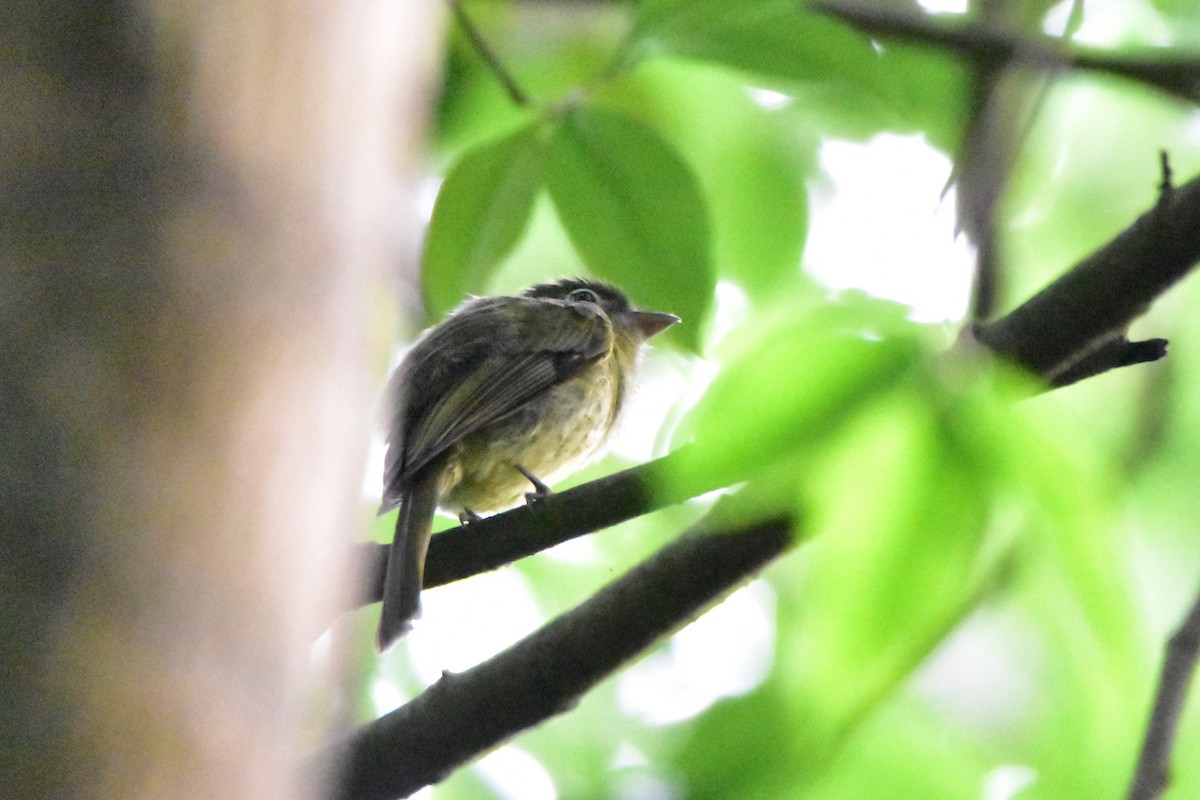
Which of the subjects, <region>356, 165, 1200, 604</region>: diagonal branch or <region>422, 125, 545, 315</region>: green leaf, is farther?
<region>422, 125, 545, 315</region>: green leaf

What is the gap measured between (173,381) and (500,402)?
10.9 feet

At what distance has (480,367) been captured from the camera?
4.11 m

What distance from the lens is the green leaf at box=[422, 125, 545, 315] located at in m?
2.31

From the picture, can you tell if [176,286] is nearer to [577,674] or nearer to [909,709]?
[909,709]

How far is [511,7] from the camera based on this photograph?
9.30ft

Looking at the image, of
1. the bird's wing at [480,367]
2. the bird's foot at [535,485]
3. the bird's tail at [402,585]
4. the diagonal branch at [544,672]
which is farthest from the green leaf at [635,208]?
the bird's foot at [535,485]

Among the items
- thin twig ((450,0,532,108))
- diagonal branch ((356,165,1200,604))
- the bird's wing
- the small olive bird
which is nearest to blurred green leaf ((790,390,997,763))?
diagonal branch ((356,165,1200,604))

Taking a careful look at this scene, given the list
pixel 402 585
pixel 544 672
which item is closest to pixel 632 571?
pixel 544 672

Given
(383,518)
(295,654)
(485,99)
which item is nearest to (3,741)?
(295,654)

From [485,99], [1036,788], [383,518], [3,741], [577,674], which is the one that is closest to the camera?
[3,741]

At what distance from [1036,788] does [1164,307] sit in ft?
6.21

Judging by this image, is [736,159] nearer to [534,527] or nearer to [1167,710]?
[534,527]

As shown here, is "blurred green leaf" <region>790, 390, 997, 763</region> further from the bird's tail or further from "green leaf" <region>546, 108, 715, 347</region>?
the bird's tail

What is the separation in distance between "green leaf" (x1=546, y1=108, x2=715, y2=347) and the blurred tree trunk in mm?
1537
